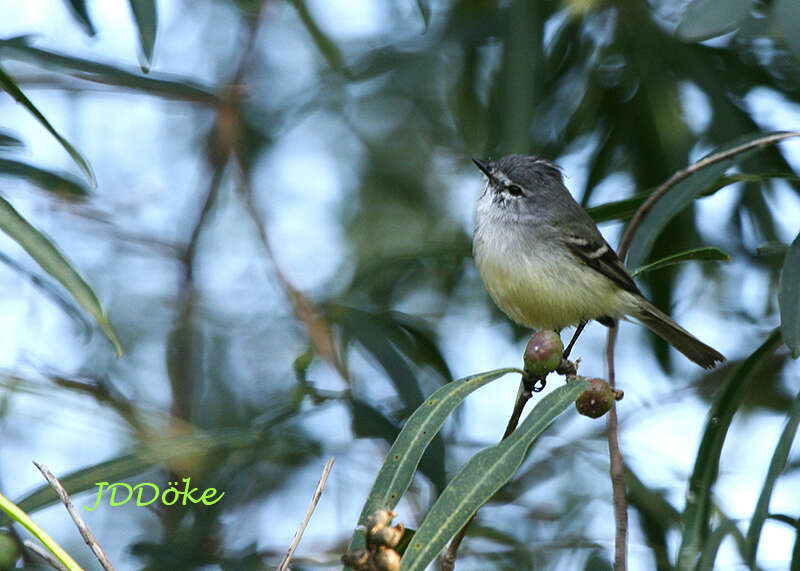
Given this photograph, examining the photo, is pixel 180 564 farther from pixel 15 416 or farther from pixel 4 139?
pixel 4 139

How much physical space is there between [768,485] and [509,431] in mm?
723

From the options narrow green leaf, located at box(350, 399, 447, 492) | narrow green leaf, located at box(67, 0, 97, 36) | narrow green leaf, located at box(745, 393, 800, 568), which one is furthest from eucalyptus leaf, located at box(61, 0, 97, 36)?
narrow green leaf, located at box(745, 393, 800, 568)

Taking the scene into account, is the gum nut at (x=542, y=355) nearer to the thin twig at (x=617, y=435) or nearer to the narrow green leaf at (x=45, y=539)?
the thin twig at (x=617, y=435)

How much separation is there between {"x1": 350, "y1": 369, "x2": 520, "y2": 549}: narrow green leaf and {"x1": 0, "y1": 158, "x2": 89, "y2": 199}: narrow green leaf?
1306 millimetres

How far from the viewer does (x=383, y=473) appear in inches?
55.8

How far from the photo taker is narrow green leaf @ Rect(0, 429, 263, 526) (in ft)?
6.23

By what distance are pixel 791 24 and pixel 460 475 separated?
105 centimetres

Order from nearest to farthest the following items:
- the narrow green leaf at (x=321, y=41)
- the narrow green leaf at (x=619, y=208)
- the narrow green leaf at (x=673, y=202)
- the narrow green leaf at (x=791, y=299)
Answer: the narrow green leaf at (x=791, y=299)
the narrow green leaf at (x=673, y=202)
the narrow green leaf at (x=619, y=208)
the narrow green leaf at (x=321, y=41)

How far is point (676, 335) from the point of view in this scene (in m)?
2.66

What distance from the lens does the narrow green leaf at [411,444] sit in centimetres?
140

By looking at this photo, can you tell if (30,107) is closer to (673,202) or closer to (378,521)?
(378,521)

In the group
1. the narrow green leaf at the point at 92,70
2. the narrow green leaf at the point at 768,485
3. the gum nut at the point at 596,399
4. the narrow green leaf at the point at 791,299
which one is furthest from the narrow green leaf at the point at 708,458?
the narrow green leaf at the point at 92,70

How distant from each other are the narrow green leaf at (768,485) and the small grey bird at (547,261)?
0.69 meters

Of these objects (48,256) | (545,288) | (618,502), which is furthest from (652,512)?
(48,256)
